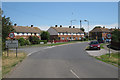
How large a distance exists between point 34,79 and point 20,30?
57739 millimetres

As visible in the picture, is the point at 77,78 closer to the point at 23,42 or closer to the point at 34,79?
the point at 34,79

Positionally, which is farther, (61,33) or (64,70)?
(61,33)

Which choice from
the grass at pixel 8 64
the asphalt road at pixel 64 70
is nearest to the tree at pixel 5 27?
the grass at pixel 8 64

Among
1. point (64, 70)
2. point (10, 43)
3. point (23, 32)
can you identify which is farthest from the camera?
point (23, 32)

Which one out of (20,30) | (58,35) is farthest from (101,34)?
(20,30)

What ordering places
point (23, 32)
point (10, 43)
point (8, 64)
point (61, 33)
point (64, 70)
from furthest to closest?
1. point (61, 33)
2. point (23, 32)
3. point (10, 43)
4. point (8, 64)
5. point (64, 70)

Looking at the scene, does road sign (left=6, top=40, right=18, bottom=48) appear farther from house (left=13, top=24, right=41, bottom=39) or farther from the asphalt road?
house (left=13, top=24, right=41, bottom=39)

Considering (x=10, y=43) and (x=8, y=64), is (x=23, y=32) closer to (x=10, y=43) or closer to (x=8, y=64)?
(x=10, y=43)

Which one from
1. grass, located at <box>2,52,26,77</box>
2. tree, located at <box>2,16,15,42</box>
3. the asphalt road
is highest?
tree, located at <box>2,16,15,42</box>

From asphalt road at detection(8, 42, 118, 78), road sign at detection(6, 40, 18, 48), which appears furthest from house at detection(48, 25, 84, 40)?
asphalt road at detection(8, 42, 118, 78)

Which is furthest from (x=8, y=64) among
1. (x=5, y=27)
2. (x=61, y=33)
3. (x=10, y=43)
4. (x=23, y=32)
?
(x=61, y=33)

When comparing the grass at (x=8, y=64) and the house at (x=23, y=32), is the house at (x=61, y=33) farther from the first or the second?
the grass at (x=8, y=64)

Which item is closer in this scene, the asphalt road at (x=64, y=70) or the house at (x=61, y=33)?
the asphalt road at (x=64, y=70)

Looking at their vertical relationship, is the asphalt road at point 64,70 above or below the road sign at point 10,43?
below
